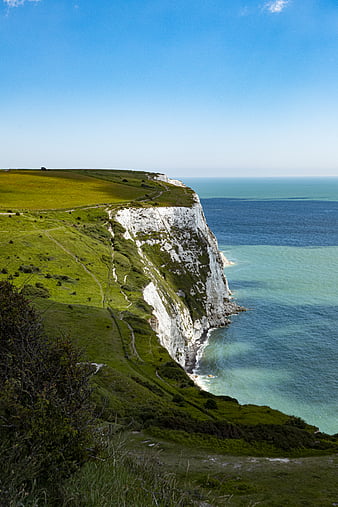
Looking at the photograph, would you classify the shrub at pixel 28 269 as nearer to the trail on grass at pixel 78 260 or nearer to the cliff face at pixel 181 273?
the trail on grass at pixel 78 260

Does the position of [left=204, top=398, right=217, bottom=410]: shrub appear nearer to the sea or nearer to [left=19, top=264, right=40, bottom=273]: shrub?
the sea

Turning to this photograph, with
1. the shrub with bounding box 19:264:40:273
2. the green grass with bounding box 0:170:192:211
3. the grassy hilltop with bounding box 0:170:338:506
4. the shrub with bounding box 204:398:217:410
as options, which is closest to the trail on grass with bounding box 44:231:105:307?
the grassy hilltop with bounding box 0:170:338:506

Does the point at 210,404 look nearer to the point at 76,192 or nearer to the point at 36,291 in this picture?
the point at 36,291

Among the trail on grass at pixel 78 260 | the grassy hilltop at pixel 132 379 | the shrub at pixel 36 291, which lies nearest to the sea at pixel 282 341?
the grassy hilltop at pixel 132 379

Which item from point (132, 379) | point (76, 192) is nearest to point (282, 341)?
point (132, 379)

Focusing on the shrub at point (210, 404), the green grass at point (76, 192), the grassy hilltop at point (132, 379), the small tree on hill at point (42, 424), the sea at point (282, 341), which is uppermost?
the green grass at point (76, 192)

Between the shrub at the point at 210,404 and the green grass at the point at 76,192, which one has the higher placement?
the green grass at the point at 76,192

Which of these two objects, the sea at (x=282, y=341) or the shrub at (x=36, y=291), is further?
the sea at (x=282, y=341)
